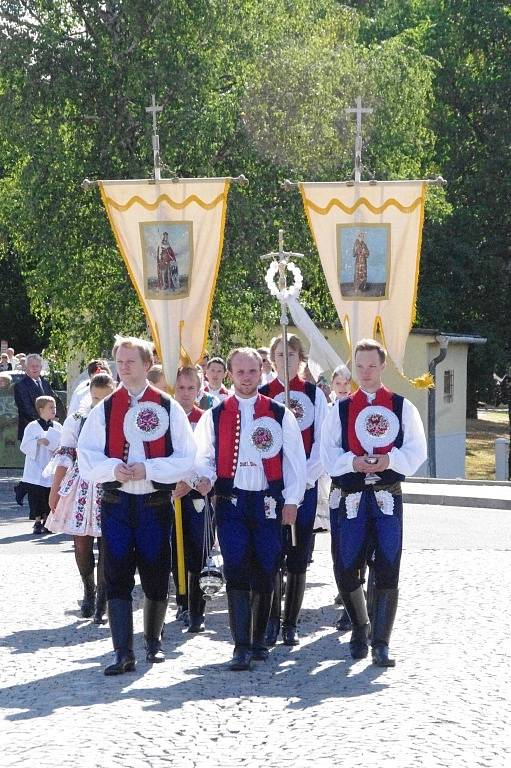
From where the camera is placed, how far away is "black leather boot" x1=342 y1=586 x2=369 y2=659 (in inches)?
327

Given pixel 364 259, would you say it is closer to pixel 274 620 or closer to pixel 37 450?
pixel 274 620

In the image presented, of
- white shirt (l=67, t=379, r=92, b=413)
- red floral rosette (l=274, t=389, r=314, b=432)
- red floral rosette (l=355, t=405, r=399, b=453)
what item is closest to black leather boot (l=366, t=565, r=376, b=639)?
red floral rosette (l=355, t=405, r=399, b=453)

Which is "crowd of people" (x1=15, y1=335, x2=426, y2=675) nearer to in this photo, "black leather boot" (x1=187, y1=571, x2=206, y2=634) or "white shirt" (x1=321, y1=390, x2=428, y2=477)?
"white shirt" (x1=321, y1=390, x2=428, y2=477)

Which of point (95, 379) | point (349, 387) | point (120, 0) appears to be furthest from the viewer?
point (120, 0)

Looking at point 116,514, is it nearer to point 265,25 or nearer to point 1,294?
point 265,25

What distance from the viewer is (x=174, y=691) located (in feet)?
24.0

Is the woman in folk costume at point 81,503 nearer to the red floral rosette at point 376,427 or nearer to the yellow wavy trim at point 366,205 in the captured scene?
the red floral rosette at point 376,427

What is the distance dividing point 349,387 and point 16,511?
8.20 m

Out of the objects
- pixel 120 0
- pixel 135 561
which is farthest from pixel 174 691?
pixel 120 0

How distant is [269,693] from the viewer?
7.35 m

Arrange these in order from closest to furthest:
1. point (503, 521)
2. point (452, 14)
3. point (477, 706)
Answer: point (477, 706)
point (503, 521)
point (452, 14)

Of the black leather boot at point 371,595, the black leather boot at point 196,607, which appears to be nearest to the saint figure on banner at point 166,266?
the black leather boot at point 196,607

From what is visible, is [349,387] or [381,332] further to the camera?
[381,332]

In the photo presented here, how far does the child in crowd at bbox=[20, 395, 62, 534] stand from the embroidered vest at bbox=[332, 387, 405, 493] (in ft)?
25.5
